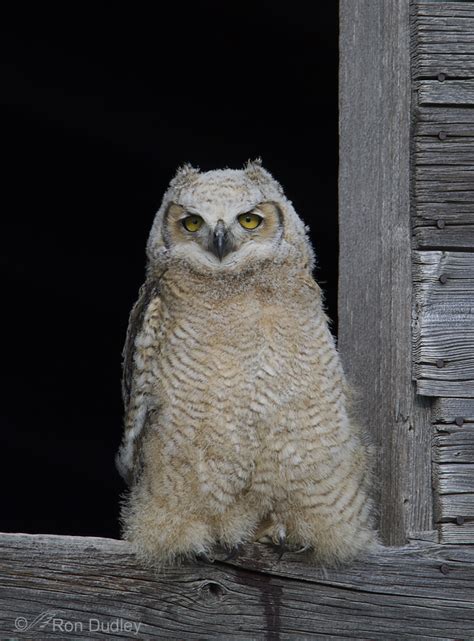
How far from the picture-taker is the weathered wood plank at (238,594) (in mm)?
3047

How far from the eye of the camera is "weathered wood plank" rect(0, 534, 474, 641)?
10.00 ft

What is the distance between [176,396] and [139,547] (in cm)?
40

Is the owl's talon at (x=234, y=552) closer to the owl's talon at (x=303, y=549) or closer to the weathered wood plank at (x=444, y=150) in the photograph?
the owl's talon at (x=303, y=549)

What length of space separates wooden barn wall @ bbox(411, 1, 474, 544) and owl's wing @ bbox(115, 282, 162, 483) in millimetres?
715

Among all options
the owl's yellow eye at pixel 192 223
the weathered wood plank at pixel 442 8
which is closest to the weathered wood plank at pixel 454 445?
the owl's yellow eye at pixel 192 223

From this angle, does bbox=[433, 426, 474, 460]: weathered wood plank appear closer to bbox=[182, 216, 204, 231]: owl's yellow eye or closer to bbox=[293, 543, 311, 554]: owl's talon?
bbox=[293, 543, 311, 554]: owl's talon

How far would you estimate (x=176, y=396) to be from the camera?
3.19 metres

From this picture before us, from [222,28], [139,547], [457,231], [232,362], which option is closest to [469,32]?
[457,231]

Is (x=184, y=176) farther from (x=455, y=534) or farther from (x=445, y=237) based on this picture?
(x=455, y=534)

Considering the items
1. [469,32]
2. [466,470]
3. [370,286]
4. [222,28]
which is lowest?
[466,470]

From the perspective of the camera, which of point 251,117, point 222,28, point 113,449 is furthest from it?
point 113,449

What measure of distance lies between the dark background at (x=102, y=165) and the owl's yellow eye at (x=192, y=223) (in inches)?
77.0

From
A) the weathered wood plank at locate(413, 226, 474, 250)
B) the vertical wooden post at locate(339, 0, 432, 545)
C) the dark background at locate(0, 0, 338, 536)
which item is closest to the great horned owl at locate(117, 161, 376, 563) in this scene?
the vertical wooden post at locate(339, 0, 432, 545)

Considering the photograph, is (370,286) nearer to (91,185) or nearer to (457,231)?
(457,231)
